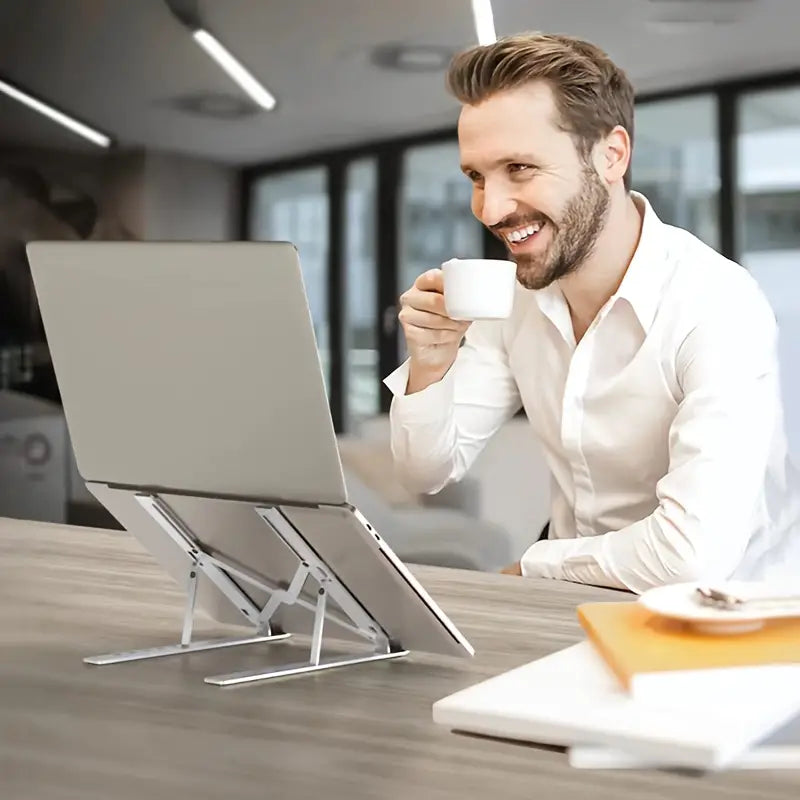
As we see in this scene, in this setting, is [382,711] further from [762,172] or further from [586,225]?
[762,172]

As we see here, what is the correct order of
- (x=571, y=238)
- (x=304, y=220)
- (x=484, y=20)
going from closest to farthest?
(x=571, y=238), (x=484, y=20), (x=304, y=220)

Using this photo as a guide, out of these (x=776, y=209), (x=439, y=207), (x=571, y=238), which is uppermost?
(x=439, y=207)

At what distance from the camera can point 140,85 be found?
154 inches

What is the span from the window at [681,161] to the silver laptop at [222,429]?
7.39 ft

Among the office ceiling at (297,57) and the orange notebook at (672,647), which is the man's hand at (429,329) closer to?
the orange notebook at (672,647)

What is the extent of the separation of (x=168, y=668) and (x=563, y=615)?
14.7 inches

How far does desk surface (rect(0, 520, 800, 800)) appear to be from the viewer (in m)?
0.71

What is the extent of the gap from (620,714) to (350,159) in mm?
3058

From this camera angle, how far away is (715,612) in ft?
2.80

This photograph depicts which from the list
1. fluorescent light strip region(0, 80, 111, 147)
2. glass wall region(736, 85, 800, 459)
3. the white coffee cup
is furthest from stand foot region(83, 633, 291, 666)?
fluorescent light strip region(0, 80, 111, 147)

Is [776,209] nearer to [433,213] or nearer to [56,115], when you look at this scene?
[433,213]

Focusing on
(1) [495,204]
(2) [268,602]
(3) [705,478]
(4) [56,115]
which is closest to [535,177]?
(1) [495,204]

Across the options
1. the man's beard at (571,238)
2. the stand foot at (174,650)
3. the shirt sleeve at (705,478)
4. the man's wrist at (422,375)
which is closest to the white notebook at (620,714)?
the stand foot at (174,650)

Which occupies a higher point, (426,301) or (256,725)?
(426,301)
